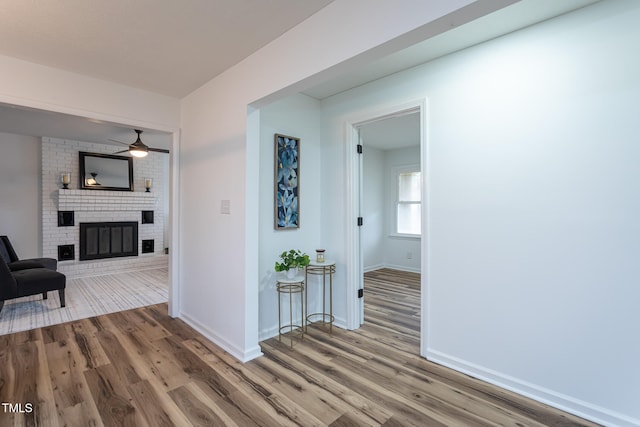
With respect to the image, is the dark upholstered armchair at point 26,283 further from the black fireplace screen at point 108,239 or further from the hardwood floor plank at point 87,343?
the black fireplace screen at point 108,239

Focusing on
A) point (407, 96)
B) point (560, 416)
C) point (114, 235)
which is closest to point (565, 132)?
point (407, 96)

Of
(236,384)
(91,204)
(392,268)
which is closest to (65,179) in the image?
(91,204)

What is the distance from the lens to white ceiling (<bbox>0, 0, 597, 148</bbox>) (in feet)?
6.04

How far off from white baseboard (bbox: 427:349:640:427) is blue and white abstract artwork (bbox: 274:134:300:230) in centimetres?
173

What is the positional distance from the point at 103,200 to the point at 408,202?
232 inches

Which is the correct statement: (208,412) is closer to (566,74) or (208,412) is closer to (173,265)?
(173,265)

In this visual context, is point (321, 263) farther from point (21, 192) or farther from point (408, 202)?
point (21, 192)

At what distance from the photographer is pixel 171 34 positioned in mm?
2131

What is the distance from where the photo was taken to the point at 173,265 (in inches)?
135

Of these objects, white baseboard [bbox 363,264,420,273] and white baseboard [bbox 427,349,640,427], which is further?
white baseboard [bbox 363,264,420,273]

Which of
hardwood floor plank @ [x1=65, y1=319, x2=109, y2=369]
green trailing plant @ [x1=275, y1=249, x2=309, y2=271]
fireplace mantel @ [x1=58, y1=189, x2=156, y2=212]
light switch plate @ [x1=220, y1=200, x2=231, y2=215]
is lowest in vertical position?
hardwood floor plank @ [x1=65, y1=319, x2=109, y2=369]

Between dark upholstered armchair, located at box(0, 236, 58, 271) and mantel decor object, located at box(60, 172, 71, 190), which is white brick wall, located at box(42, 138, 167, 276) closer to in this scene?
mantel decor object, located at box(60, 172, 71, 190)

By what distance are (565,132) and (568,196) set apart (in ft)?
1.30

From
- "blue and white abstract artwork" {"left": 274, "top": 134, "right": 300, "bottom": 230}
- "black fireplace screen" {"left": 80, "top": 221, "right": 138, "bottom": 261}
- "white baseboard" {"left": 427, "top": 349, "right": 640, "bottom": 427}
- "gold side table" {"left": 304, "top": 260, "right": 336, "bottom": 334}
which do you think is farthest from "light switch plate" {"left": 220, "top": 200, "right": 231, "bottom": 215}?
"black fireplace screen" {"left": 80, "top": 221, "right": 138, "bottom": 261}
